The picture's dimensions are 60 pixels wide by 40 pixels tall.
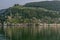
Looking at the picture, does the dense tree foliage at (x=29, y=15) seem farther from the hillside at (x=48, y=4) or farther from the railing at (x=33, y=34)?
the hillside at (x=48, y=4)

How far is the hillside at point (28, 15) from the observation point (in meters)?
63.0

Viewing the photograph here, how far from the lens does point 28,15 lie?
6875 centimetres

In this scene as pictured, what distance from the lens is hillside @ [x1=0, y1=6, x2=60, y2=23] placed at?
62969mm

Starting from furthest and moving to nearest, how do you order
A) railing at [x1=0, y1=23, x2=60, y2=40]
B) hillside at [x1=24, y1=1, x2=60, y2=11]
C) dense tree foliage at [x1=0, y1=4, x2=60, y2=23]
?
hillside at [x1=24, y1=1, x2=60, y2=11] → dense tree foliage at [x1=0, y1=4, x2=60, y2=23] → railing at [x1=0, y1=23, x2=60, y2=40]

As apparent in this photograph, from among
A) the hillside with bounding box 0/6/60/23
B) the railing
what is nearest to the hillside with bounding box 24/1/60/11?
the hillside with bounding box 0/6/60/23

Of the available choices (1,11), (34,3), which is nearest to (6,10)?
(1,11)

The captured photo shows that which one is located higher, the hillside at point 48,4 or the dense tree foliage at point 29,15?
the hillside at point 48,4

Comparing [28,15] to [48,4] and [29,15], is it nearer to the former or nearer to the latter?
[29,15]

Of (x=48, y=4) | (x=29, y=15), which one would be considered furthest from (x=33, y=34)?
(x=48, y=4)

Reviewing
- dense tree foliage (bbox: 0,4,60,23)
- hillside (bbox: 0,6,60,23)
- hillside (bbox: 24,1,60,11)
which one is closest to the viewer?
dense tree foliage (bbox: 0,4,60,23)

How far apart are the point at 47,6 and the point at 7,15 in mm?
19950

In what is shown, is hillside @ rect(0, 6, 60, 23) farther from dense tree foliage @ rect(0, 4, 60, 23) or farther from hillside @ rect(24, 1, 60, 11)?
hillside @ rect(24, 1, 60, 11)

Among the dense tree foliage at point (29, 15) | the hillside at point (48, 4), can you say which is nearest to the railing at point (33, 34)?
the dense tree foliage at point (29, 15)

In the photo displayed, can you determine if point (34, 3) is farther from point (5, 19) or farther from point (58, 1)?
point (5, 19)
